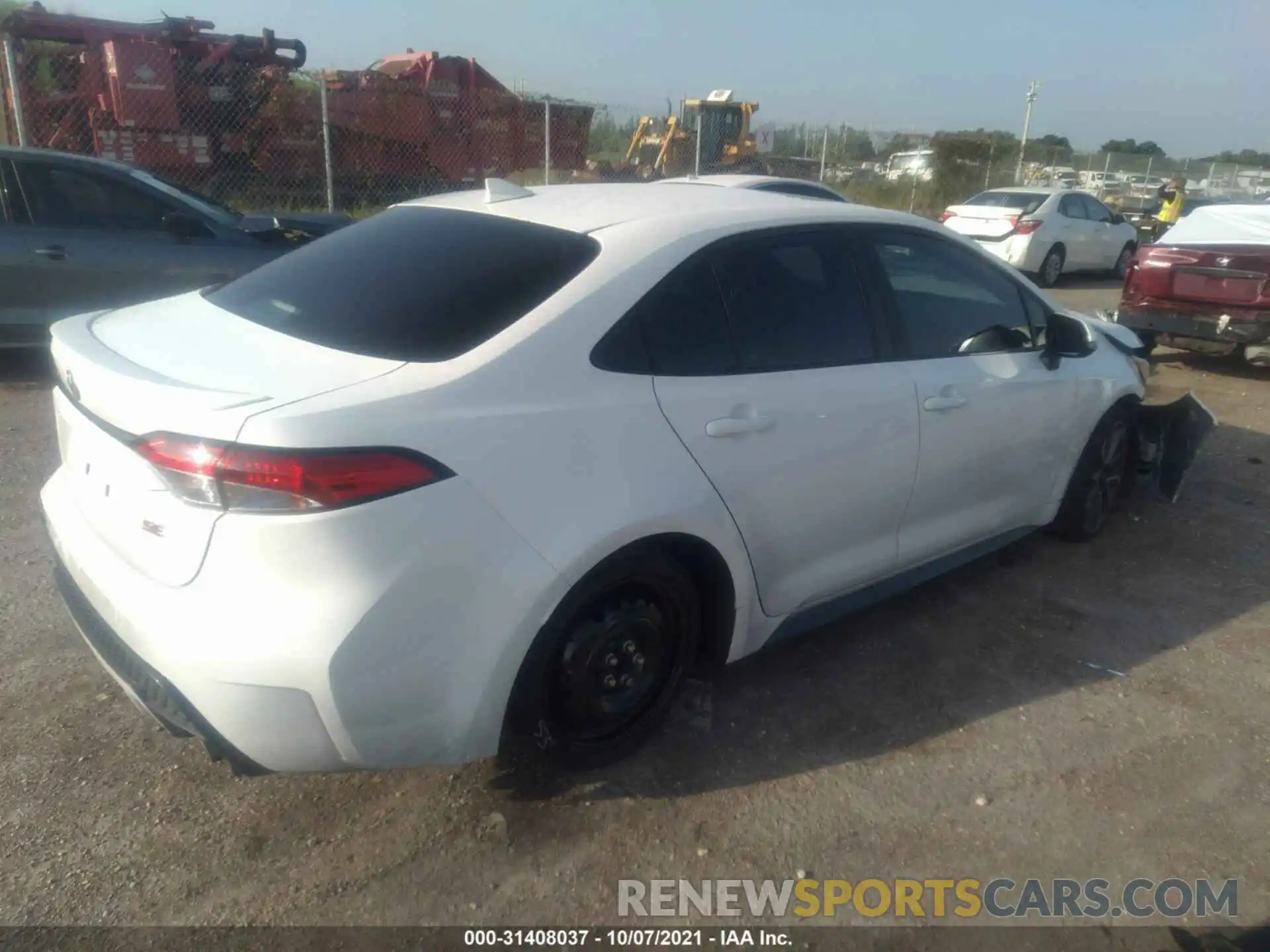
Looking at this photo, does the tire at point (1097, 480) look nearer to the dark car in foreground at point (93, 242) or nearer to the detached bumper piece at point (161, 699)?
the detached bumper piece at point (161, 699)

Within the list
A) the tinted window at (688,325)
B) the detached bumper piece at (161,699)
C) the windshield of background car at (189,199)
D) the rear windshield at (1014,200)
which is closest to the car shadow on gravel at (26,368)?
the windshield of background car at (189,199)

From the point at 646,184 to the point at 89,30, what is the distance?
12.5 meters

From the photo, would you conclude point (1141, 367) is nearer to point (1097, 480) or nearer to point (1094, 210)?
point (1097, 480)

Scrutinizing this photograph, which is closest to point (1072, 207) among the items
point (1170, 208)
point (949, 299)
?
point (1170, 208)

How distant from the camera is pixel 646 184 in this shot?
378 centimetres

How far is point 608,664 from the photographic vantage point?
2758 millimetres

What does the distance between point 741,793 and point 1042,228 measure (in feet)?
42.7

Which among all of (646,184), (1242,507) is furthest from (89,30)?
(1242,507)

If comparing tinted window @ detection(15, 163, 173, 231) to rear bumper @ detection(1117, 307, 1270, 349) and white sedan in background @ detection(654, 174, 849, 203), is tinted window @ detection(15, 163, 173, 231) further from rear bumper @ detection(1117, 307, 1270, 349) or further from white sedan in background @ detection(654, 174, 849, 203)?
rear bumper @ detection(1117, 307, 1270, 349)

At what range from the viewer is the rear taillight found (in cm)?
208

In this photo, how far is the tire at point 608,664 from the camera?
2.54m

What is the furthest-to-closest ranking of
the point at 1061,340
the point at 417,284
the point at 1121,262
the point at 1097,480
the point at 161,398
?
the point at 1121,262
the point at 1097,480
the point at 1061,340
the point at 417,284
the point at 161,398

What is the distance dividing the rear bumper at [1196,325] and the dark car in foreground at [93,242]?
7275mm

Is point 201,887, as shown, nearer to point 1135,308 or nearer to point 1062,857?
point 1062,857
